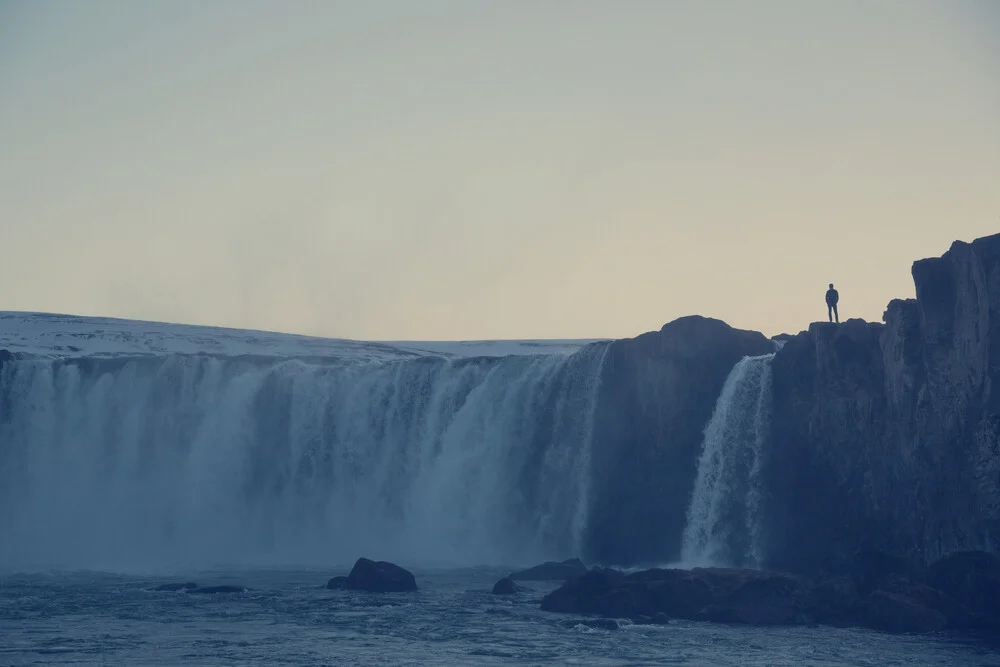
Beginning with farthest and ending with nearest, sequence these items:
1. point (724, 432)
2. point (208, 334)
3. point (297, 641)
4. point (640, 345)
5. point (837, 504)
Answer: point (208, 334) < point (640, 345) < point (724, 432) < point (837, 504) < point (297, 641)

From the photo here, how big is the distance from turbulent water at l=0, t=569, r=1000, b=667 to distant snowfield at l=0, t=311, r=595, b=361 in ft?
244

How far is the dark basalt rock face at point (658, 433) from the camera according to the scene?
54.9 metres

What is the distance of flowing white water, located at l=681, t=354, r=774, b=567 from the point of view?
51.5 meters

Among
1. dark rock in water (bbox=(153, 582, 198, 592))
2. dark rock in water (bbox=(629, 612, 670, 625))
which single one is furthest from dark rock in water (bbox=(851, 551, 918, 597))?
dark rock in water (bbox=(153, 582, 198, 592))

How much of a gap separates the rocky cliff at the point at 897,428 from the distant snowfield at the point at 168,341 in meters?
72.8

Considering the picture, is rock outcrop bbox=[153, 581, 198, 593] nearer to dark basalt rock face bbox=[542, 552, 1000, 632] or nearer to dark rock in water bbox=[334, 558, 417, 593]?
dark rock in water bbox=[334, 558, 417, 593]

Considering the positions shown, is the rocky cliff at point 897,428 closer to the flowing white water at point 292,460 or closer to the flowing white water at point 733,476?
the flowing white water at point 733,476

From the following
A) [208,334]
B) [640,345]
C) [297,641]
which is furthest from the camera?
[208,334]

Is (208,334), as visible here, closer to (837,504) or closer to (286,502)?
(286,502)

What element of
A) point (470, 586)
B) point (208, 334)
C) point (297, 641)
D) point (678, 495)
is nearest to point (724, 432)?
point (678, 495)

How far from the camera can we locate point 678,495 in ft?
180

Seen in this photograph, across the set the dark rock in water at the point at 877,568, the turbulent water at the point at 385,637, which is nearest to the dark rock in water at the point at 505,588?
the turbulent water at the point at 385,637

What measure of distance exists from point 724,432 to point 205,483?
26.4 meters

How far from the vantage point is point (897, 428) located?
45.7m
